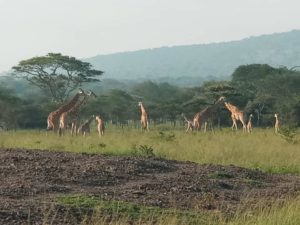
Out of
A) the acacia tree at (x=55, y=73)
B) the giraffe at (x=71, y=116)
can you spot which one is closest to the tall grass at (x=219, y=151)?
the giraffe at (x=71, y=116)

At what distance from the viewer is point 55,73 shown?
155 feet

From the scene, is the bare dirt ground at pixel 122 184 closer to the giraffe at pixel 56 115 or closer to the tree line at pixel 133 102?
the giraffe at pixel 56 115

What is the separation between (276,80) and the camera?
5466cm

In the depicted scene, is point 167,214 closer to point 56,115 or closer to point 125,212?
point 125,212

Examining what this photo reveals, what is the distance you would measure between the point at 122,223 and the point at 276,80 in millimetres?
50257

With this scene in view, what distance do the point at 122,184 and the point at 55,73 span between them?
39.2m

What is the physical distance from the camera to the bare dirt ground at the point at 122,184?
6853 mm

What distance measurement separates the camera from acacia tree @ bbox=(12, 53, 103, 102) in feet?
153

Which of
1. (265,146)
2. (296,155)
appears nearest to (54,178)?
(296,155)

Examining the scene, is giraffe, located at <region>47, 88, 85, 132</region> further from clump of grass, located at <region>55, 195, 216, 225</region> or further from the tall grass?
clump of grass, located at <region>55, 195, 216, 225</region>

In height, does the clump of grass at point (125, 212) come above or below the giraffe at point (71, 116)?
above

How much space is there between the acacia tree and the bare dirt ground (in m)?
36.0

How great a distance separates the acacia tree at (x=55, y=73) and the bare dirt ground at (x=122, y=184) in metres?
36.0

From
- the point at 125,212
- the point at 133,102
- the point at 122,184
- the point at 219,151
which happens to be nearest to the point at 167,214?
the point at 125,212
